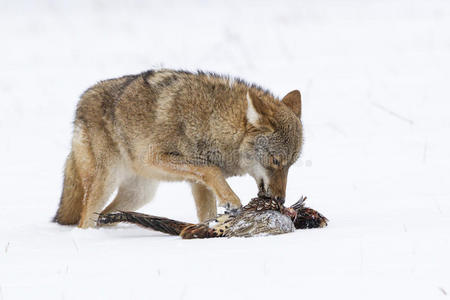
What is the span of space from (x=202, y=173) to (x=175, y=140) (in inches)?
16.3

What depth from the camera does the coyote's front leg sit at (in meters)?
5.36

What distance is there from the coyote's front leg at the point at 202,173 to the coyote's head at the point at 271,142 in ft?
0.95

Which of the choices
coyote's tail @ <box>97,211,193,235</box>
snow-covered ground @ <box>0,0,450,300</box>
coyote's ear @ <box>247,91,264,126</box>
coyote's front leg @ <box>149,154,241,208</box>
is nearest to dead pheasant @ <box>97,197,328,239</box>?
coyote's tail @ <box>97,211,193,235</box>

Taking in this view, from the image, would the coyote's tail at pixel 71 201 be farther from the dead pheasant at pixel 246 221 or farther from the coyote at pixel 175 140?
the dead pheasant at pixel 246 221

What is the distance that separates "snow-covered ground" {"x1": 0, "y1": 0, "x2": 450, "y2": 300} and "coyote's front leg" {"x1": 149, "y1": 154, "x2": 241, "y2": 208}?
0.68 metres

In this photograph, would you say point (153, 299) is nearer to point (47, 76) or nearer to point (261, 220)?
point (261, 220)

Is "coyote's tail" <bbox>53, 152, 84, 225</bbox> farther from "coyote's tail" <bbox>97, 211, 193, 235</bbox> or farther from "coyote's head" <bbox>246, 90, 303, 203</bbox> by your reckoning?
"coyote's head" <bbox>246, 90, 303, 203</bbox>

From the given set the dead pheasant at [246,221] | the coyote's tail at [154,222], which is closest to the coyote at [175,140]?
the dead pheasant at [246,221]

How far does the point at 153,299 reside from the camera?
117 inches

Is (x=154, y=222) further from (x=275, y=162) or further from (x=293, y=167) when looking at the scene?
(x=293, y=167)

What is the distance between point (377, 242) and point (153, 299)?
4.71 feet

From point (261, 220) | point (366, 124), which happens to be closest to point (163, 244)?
point (261, 220)

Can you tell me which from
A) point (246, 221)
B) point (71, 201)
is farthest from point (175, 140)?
point (246, 221)

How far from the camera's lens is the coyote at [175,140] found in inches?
211
